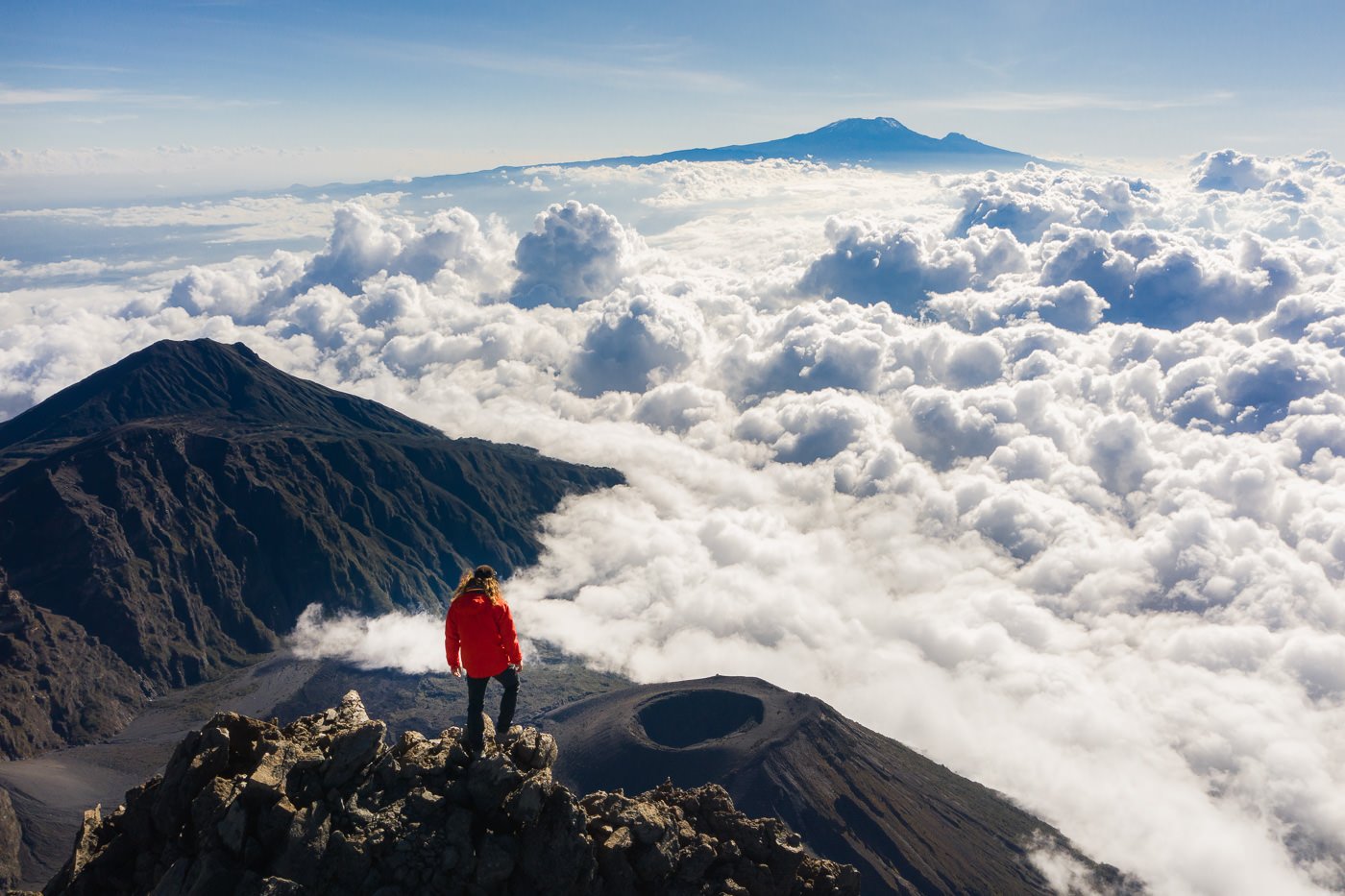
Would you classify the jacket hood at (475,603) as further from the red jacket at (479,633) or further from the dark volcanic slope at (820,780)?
the dark volcanic slope at (820,780)

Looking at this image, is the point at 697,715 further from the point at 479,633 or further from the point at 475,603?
the point at 475,603

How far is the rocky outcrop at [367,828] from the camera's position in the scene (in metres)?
20.0

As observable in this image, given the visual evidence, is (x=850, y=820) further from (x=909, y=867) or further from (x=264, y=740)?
(x=264, y=740)

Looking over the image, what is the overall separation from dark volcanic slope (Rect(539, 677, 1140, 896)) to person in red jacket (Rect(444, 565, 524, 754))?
119619 mm

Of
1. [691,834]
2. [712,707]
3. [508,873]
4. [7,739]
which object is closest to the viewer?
[508,873]

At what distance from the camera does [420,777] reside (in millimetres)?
21922

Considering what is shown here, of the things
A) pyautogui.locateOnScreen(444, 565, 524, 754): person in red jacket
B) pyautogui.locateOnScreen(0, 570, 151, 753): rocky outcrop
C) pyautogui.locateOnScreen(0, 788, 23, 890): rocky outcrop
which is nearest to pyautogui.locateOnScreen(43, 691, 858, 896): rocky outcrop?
pyautogui.locateOnScreen(444, 565, 524, 754): person in red jacket

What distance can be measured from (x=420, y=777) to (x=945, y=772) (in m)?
188

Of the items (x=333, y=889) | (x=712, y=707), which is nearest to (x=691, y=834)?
(x=333, y=889)

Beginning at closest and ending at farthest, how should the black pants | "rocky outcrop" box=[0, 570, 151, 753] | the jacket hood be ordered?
1. the jacket hood
2. the black pants
3. "rocky outcrop" box=[0, 570, 151, 753]

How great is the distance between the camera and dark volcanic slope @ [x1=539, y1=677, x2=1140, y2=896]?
430 feet

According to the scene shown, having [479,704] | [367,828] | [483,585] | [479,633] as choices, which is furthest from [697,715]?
[483,585]

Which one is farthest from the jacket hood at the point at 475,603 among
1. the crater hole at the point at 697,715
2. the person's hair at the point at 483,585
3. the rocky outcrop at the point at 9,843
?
the rocky outcrop at the point at 9,843

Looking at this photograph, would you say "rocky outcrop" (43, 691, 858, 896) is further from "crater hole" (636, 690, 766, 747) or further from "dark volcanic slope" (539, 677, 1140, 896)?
"crater hole" (636, 690, 766, 747)
